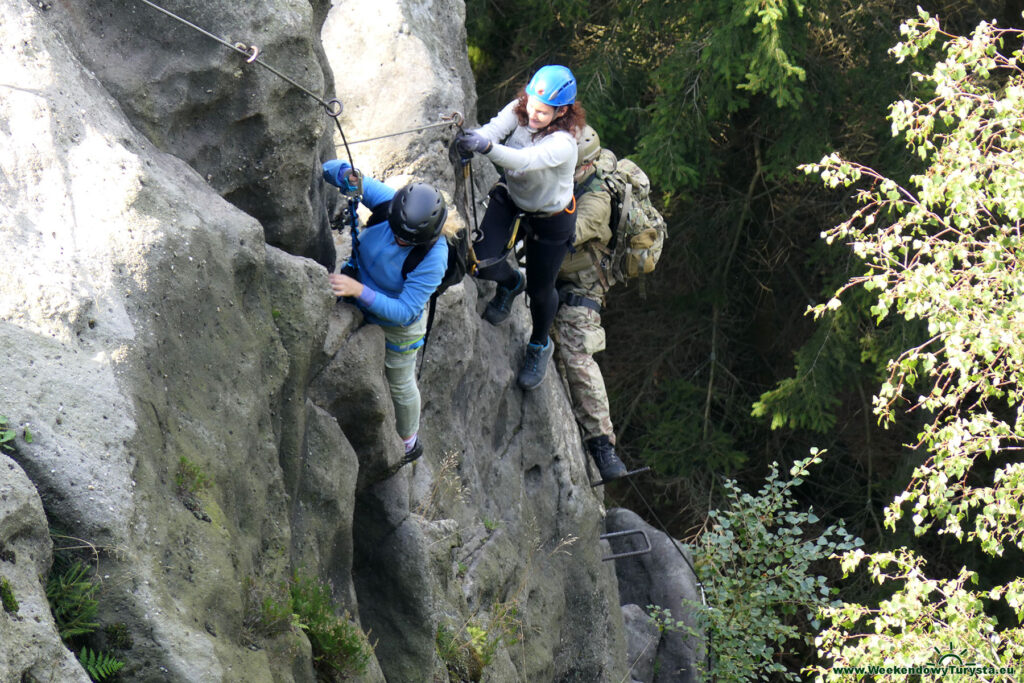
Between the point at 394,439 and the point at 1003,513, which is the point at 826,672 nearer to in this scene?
the point at 1003,513

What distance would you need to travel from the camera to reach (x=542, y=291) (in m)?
7.47

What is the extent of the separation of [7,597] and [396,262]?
276 centimetres

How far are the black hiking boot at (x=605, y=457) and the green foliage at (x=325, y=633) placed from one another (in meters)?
4.37

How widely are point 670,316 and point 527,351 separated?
6450 millimetres

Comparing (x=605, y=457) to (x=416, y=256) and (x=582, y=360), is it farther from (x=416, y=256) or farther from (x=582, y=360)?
(x=416, y=256)

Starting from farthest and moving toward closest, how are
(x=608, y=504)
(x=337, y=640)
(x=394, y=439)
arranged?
(x=608, y=504), (x=394, y=439), (x=337, y=640)

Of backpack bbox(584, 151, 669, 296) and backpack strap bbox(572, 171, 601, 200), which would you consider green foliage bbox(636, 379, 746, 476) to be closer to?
backpack bbox(584, 151, 669, 296)

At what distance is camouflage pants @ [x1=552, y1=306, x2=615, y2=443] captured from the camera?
27.4ft

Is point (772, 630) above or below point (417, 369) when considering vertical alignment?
below

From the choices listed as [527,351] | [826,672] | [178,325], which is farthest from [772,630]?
[178,325]

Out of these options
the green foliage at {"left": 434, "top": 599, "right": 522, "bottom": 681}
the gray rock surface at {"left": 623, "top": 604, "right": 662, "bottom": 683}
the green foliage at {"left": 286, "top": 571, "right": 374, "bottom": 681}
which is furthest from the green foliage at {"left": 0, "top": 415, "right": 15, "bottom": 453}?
the gray rock surface at {"left": 623, "top": 604, "right": 662, "bottom": 683}

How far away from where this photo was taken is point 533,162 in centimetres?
633

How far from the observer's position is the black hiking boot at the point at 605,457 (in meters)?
8.73

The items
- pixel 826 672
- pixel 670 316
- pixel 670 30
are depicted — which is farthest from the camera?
pixel 670 316
